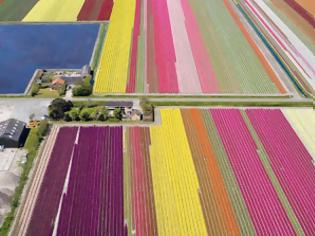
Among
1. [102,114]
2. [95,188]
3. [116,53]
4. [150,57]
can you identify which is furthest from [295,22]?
[95,188]

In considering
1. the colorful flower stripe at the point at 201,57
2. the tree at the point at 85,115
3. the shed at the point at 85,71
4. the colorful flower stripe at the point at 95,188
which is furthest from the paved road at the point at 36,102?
the colorful flower stripe at the point at 95,188

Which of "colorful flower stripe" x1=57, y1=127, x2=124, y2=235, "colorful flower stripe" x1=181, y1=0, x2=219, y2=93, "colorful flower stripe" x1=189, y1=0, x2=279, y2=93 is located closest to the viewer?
"colorful flower stripe" x1=57, y1=127, x2=124, y2=235

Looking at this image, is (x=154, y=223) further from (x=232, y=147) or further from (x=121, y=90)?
(x=121, y=90)

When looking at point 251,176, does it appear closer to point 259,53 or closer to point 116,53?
point 259,53

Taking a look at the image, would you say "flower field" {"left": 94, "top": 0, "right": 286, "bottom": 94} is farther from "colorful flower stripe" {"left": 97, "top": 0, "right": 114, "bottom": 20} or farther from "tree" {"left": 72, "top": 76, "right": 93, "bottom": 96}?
"tree" {"left": 72, "top": 76, "right": 93, "bottom": 96}

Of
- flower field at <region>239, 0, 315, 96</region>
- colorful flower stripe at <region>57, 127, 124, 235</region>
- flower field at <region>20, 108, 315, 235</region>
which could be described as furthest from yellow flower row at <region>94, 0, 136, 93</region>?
flower field at <region>239, 0, 315, 96</region>

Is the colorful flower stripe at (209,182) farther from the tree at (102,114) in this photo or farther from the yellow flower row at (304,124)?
the yellow flower row at (304,124)
